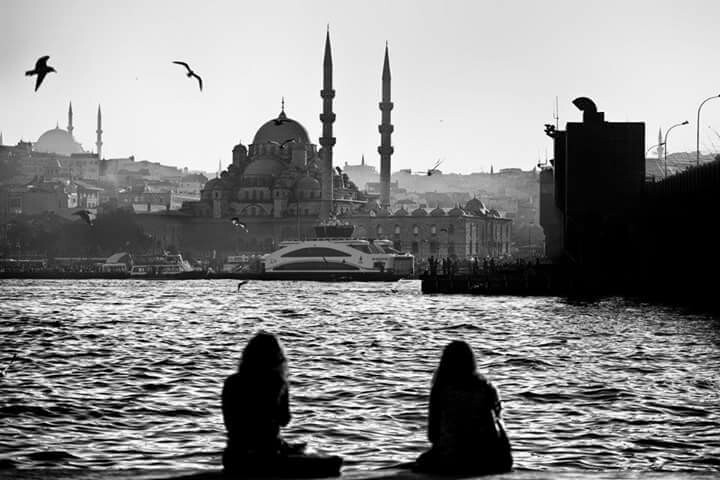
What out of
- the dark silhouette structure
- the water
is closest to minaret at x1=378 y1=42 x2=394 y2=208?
the dark silhouette structure

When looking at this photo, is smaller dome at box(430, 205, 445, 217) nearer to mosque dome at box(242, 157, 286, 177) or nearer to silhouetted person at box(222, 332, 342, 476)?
mosque dome at box(242, 157, 286, 177)

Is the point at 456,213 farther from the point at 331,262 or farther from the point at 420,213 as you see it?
the point at 331,262

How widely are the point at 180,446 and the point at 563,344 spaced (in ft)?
66.3

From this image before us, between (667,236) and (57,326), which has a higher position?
(667,236)

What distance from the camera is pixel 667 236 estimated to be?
6725 cm

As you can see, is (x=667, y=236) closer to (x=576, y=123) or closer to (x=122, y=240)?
(x=576, y=123)

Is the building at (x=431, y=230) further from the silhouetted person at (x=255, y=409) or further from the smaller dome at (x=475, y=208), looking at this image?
the silhouetted person at (x=255, y=409)

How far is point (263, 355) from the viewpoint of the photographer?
9.93 metres

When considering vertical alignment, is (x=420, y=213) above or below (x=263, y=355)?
above

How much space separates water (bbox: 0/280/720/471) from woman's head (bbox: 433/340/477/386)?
169 inches

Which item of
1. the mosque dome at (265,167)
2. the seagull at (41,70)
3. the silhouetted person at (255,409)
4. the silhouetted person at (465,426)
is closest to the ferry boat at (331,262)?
the mosque dome at (265,167)

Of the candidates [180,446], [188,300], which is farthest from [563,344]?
[188,300]

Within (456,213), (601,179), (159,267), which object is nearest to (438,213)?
(456,213)

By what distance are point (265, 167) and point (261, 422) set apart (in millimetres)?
156267
